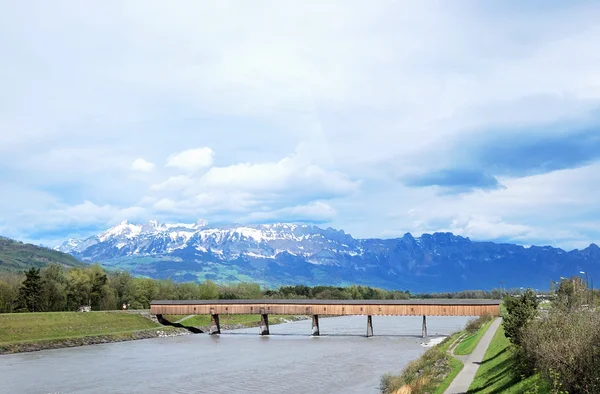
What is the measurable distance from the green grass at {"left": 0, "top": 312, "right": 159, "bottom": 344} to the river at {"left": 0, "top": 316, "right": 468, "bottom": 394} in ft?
21.5

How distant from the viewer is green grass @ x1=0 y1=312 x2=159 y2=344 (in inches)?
3147

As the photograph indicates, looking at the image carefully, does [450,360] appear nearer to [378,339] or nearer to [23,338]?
[378,339]

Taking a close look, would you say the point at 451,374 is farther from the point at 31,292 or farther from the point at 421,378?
the point at 31,292

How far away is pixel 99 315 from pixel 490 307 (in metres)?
66.9

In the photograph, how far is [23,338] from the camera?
7856 centimetres

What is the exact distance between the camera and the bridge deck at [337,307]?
329ft

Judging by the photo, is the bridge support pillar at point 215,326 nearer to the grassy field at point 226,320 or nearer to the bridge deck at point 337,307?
the bridge deck at point 337,307

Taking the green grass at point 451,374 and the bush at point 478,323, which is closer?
the green grass at point 451,374

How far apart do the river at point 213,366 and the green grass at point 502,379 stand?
9.34 metres

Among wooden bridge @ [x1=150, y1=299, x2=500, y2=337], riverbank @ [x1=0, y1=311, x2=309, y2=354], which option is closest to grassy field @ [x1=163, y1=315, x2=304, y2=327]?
riverbank @ [x1=0, y1=311, x2=309, y2=354]

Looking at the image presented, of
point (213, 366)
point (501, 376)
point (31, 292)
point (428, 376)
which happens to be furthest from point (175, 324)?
point (501, 376)

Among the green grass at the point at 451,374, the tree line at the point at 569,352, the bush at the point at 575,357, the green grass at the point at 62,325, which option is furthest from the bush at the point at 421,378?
the green grass at the point at 62,325

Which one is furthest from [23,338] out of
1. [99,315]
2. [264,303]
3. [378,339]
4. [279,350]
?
[378,339]

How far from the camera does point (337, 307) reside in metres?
106
